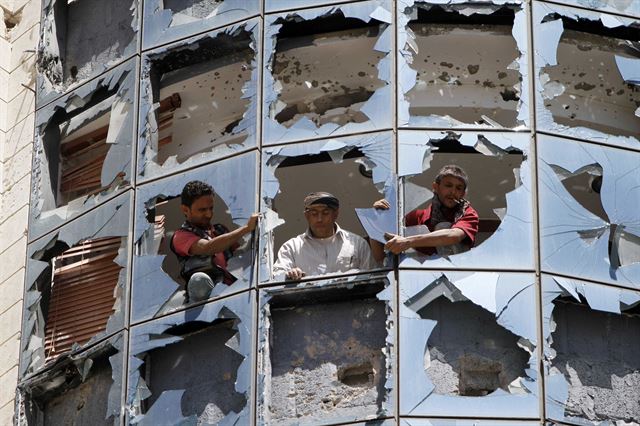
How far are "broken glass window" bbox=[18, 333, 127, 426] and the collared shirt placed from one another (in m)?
1.62

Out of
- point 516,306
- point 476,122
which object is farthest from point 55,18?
point 516,306

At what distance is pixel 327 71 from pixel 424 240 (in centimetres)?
254

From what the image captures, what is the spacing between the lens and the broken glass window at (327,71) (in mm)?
19109

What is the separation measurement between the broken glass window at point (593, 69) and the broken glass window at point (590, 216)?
0.55 m

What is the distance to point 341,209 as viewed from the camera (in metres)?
21.6

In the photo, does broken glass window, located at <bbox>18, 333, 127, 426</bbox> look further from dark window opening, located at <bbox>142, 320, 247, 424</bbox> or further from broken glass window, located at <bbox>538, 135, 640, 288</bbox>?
broken glass window, located at <bbox>538, 135, 640, 288</bbox>

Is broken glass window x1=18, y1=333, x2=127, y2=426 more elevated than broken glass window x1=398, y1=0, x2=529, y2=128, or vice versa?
broken glass window x1=398, y1=0, x2=529, y2=128

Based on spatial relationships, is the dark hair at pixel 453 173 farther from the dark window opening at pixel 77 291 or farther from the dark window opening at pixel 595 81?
the dark window opening at pixel 77 291

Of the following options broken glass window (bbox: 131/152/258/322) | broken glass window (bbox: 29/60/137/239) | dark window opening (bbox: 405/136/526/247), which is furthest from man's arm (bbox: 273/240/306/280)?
dark window opening (bbox: 405/136/526/247)

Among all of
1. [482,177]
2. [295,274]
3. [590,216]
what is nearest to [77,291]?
[295,274]

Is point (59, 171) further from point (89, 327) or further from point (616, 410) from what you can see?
point (616, 410)

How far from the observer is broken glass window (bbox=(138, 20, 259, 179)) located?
1978 centimetres

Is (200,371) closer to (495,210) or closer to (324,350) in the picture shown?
(324,350)

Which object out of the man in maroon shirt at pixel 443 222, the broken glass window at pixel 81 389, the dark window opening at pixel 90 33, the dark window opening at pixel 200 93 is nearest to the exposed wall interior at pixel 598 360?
the man in maroon shirt at pixel 443 222
